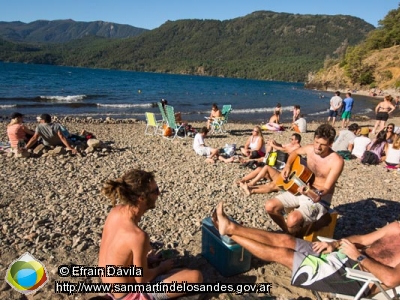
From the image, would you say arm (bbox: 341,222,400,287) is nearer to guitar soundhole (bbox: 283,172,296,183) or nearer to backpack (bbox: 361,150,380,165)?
guitar soundhole (bbox: 283,172,296,183)

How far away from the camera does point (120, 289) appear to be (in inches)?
91.9

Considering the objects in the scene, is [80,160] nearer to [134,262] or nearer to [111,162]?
[111,162]

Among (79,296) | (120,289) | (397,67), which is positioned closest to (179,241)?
(79,296)

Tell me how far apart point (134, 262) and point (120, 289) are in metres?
0.27

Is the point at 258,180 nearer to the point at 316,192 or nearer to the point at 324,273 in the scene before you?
the point at 316,192

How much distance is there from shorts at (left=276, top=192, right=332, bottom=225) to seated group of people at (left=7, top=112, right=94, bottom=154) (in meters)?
5.57

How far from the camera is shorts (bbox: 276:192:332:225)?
362 centimetres

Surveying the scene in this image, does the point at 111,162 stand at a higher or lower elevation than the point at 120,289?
lower

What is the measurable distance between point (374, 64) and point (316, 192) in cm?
6179

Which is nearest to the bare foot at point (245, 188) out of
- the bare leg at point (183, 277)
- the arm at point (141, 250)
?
the bare leg at point (183, 277)

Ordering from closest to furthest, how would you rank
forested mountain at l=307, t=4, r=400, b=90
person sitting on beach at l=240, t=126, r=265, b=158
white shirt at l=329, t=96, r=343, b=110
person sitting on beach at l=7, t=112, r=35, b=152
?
1. person sitting on beach at l=7, t=112, r=35, b=152
2. person sitting on beach at l=240, t=126, r=265, b=158
3. white shirt at l=329, t=96, r=343, b=110
4. forested mountain at l=307, t=4, r=400, b=90

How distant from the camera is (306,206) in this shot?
3.67 meters

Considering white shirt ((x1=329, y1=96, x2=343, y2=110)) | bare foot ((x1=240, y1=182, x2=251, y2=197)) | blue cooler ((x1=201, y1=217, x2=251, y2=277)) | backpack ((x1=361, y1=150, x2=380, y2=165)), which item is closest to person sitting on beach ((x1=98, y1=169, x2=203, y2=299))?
blue cooler ((x1=201, y1=217, x2=251, y2=277))

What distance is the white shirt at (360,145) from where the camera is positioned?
882cm
